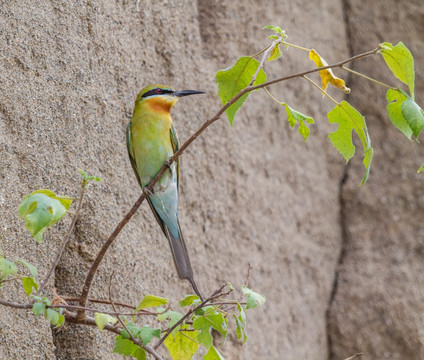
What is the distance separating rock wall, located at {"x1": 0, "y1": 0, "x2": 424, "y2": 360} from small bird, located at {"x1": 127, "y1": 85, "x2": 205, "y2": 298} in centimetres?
5

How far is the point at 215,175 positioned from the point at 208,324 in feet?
4.01

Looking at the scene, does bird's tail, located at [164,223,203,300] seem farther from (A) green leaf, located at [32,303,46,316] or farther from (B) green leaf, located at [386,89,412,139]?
(B) green leaf, located at [386,89,412,139]

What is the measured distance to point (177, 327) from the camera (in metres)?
1.73

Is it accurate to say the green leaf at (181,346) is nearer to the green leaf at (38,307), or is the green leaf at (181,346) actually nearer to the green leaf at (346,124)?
the green leaf at (38,307)


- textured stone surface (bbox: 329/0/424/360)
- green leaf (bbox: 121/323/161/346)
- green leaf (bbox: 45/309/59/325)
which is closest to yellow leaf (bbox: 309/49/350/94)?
green leaf (bbox: 121/323/161/346)

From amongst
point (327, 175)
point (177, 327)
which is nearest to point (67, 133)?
point (177, 327)

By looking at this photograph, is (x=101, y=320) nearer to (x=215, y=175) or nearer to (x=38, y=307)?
(x=38, y=307)

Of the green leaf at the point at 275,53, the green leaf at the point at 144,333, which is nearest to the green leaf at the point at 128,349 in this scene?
the green leaf at the point at 144,333

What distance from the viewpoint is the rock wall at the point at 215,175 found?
2020 millimetres

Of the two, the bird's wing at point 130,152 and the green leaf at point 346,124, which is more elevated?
the green leaf at point 346,124

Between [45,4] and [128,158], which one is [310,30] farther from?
[45,4]

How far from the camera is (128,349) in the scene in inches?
68.8

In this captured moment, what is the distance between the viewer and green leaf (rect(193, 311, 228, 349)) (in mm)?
1664

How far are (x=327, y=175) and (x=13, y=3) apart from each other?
1.90 m
